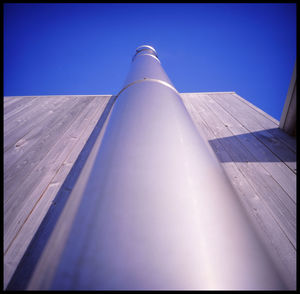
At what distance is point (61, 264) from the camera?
0.67 ft

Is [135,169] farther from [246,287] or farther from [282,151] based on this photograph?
[282,151]

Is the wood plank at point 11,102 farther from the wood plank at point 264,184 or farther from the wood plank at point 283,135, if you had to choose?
the wood plank at point 283,135

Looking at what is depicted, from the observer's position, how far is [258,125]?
1395 mm

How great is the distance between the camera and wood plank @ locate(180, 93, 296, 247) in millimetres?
646

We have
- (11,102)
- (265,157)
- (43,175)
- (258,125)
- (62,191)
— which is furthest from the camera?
(11,102)

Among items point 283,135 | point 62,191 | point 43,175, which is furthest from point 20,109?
point 283,135

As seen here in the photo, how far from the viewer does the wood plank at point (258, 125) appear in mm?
1016

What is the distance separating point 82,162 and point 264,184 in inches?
44.2

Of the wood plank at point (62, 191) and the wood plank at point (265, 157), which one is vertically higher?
the wood plank at point (265, 157)

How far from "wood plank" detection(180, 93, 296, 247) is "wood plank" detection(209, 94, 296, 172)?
0.20 meters

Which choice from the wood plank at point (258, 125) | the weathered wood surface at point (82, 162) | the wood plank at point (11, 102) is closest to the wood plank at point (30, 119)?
the weathered wood surface at point (82, 162)

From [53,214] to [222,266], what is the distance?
0.75m

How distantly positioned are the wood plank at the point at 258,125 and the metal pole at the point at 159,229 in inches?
38.7

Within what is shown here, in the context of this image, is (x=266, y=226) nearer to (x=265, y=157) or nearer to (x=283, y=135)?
(x=265, y=157)
